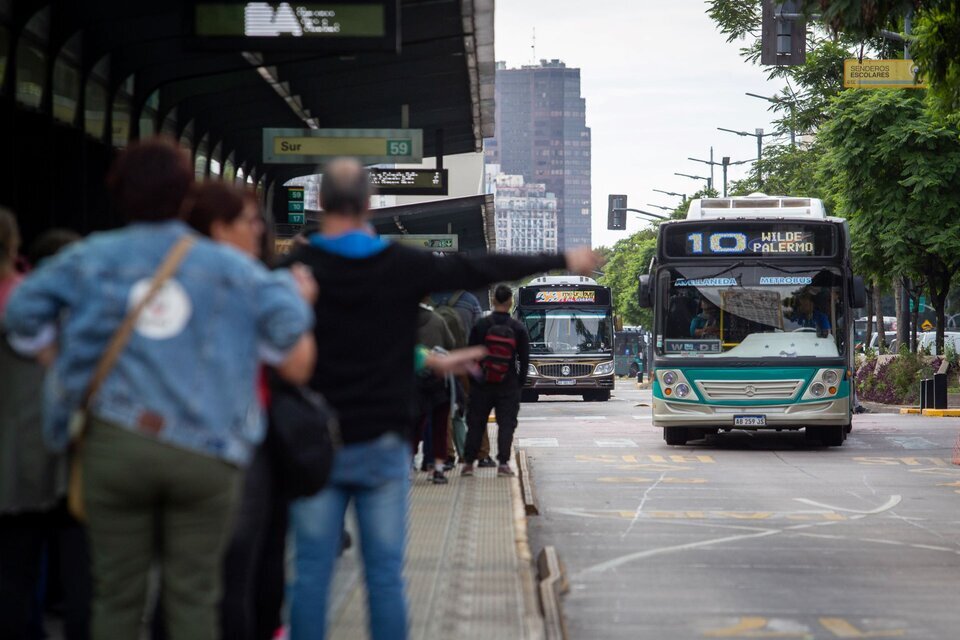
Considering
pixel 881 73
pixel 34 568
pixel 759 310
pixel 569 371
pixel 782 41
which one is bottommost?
pixel 569 371

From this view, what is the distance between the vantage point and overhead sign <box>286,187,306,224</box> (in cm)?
2602

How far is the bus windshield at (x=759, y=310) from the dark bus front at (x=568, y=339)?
718 inches

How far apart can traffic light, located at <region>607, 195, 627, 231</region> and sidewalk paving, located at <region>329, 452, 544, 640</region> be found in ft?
195

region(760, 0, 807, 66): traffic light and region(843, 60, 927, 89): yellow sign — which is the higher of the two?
region(760, 0, 807, 66): traffic light

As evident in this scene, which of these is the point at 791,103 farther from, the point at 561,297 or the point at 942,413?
the point at 942,413

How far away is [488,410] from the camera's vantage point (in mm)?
14695

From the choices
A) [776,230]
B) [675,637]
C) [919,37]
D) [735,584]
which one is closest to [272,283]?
[675,637]

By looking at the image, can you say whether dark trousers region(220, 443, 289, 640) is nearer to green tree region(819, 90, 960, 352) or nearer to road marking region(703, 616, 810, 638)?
road marking region(703, 616, 810, 638)

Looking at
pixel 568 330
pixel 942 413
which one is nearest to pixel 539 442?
pixel 942 413

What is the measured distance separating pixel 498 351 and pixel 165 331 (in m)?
10.5

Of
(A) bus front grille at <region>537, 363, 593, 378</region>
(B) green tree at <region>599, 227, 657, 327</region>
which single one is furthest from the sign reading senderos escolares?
(B) green tree at <region>599, 227, 657, 327</region>

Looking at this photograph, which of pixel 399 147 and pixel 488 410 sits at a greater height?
pixel 399 147

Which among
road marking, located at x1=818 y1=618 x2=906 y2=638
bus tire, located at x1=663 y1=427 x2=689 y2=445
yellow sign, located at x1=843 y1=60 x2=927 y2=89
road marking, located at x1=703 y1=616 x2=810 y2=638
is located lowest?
road marking, located at x1=818 y1=618 x2=906 y2=638

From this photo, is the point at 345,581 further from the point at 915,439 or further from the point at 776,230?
the point at 915,439
